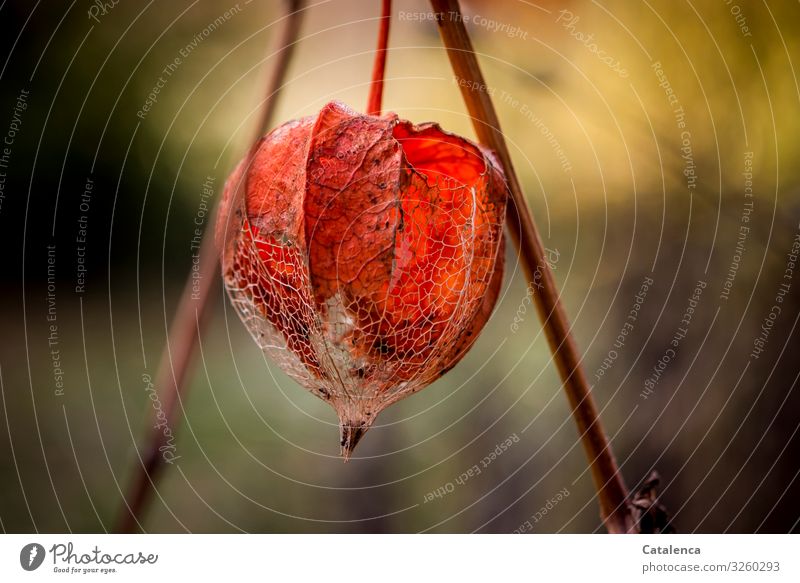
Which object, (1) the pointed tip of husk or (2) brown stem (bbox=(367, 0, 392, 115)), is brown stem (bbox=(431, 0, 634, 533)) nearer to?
(2) brown stem (bbox=(367, 0, 392, 115))

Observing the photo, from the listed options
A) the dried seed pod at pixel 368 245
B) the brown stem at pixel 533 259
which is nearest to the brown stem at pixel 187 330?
the dried seed pod at pixel 368 245

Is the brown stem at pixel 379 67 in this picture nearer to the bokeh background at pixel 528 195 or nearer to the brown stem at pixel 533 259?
the brown stem at pixel 533 259

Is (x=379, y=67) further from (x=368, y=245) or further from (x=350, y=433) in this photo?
(x=350, y=433)

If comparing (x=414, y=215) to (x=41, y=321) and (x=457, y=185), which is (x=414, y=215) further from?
(x=41, y=321)

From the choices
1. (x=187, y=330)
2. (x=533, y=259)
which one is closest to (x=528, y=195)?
(x=533, y=259)

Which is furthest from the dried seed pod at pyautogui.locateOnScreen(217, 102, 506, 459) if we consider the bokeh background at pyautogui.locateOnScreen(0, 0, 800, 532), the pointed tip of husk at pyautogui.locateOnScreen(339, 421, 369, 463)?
the bokeh background at pyautogui.locateOnScreen(0, 0, 800, 532)
